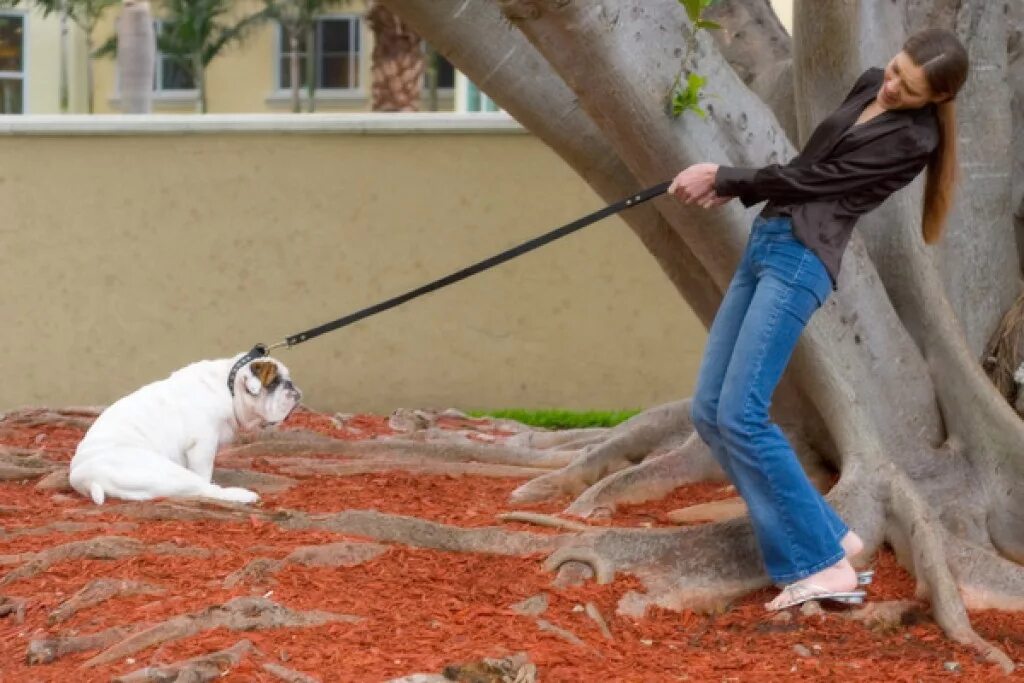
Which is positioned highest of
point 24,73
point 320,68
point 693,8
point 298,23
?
point 298,23

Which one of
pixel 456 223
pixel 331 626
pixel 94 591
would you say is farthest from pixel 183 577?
pixel 456 223

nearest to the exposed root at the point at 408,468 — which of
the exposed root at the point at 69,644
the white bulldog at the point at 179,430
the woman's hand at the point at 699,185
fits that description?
the white bulldog at the point at 179,430

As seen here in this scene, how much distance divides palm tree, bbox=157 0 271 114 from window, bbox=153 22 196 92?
1.43 m

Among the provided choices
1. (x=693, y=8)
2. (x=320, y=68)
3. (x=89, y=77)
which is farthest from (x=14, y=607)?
(x=320, y=68)

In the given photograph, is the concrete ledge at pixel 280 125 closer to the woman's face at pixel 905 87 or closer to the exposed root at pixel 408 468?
the exposed root at pixel 408 468

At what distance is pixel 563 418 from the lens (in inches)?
476

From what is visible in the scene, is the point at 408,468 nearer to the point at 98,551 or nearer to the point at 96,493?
the point at 96,493

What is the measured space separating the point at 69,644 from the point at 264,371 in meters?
2.47

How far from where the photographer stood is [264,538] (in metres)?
6.82

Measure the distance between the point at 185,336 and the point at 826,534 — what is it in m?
7.55

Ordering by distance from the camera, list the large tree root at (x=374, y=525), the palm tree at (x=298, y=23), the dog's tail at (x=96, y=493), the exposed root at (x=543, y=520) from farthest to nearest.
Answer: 1. the palm tree at (x=298, y=23)
2. the dog's tail at (x=96, y=493)
3. the exposed root at (x=543, y=520)
4. the large tree root at (x=374, y=525)

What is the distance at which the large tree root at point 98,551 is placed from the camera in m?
6.47

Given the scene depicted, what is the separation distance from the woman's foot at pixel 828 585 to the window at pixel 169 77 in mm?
29765

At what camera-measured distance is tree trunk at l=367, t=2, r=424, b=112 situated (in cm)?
2809
